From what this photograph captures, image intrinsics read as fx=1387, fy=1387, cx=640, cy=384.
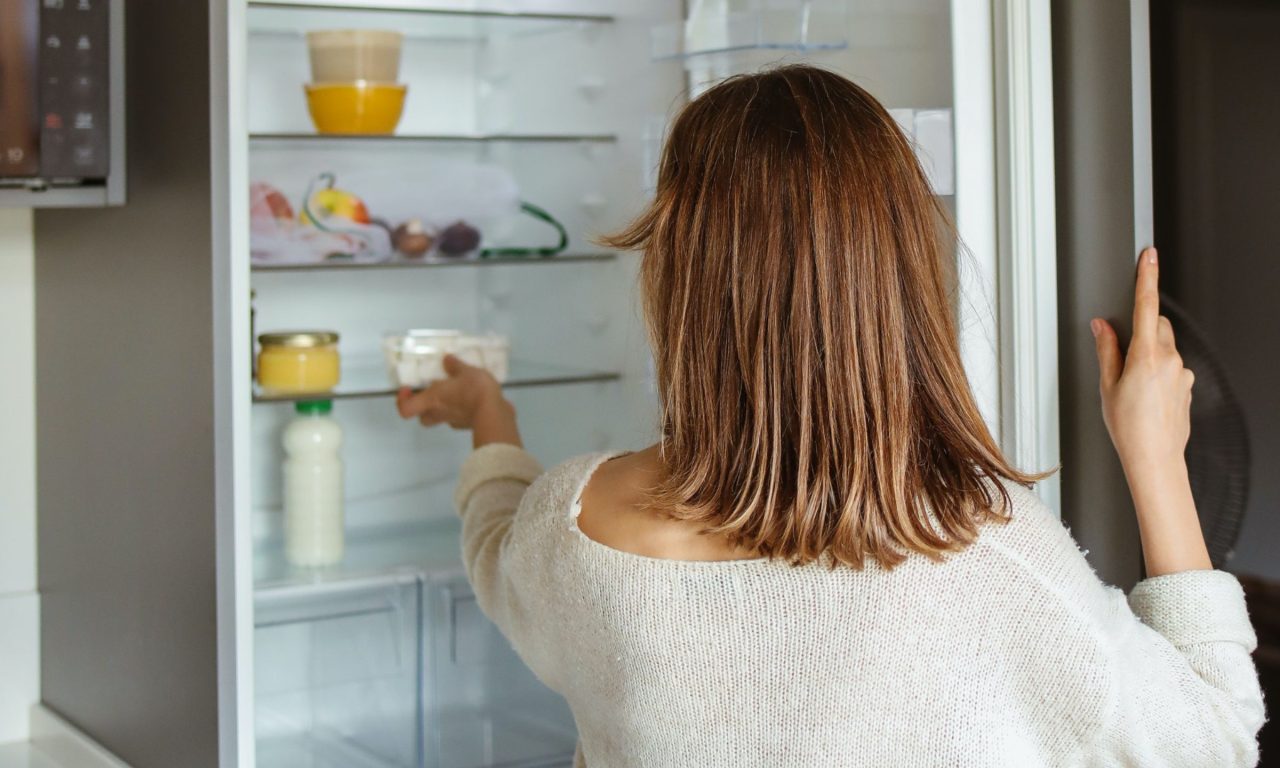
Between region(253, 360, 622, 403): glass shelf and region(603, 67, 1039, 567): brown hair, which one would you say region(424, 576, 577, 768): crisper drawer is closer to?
region(253, 360, 622, 403): glass shelf

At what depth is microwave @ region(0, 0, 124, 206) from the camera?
139 centimetres

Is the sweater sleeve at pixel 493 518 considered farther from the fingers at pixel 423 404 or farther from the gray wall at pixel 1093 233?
the gray wall at pixel 1093 233

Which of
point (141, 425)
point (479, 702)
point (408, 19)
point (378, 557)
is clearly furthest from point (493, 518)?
point (408, 19)

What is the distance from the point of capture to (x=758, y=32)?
1738mm

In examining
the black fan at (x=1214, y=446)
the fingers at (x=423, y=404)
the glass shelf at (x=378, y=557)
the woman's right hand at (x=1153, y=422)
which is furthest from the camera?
the glass shelf at (x=378, y=557)

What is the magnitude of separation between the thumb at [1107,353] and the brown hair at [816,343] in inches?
11.8

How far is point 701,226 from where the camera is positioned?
37.5 inches

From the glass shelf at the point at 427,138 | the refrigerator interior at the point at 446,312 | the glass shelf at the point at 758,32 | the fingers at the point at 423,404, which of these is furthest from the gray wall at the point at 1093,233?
the glass shelf at the point at 427,138

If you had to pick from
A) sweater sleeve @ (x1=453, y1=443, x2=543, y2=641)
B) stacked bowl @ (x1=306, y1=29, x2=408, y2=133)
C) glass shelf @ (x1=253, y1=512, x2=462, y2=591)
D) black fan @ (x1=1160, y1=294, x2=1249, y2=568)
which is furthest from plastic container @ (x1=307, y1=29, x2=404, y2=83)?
black fan @ (x1=1160, y1=294, x2=1249, y2=568)

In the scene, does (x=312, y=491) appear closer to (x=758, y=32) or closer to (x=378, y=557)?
(x=378, y=557)

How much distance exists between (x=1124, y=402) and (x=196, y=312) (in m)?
0.83

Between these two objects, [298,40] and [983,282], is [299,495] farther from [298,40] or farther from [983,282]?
[983,282]

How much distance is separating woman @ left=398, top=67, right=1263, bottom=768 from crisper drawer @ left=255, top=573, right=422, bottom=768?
2.94 feet

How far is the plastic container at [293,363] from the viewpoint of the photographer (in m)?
1.81
